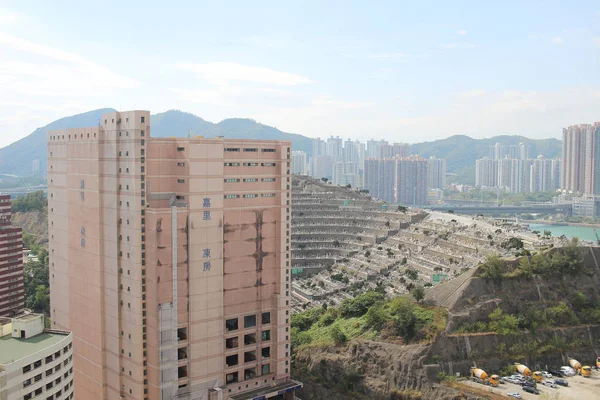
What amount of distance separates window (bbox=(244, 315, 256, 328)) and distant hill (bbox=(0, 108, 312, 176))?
91.1 metres

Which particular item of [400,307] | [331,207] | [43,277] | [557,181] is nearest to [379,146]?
[557,181]

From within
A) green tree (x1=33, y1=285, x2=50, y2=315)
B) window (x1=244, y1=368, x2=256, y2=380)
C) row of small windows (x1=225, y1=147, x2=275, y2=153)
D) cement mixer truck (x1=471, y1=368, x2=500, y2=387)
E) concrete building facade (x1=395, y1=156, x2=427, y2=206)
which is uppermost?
row of small windows (x1=225, y1=147, x2=275, y2=153)

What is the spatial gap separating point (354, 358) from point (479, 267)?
5.59 m

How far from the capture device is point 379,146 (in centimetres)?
10100

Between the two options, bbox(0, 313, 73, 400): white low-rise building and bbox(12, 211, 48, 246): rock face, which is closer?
bbox(0, 313, 73, 400): white low-rise building

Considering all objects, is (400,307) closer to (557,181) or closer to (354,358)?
(354,358)

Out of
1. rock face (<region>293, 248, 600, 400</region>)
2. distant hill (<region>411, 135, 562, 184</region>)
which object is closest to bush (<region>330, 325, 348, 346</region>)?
rock face (<region>293, 248, 600, 400</region>)

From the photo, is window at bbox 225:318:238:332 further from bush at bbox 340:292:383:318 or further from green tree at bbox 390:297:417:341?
bush at bbox 340:292:383:318

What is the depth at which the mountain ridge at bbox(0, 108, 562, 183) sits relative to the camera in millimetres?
113312

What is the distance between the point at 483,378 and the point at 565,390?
2.34 metres

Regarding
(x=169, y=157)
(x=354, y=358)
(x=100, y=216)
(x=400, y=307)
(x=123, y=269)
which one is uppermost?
(x=169, y=157)

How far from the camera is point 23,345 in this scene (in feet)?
42.9

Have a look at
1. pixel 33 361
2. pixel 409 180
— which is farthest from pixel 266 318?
pixel 409 180

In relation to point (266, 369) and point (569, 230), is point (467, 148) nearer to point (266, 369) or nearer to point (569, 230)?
point (569, 230)
